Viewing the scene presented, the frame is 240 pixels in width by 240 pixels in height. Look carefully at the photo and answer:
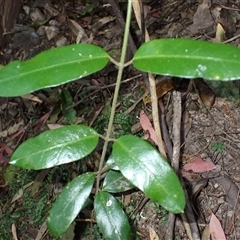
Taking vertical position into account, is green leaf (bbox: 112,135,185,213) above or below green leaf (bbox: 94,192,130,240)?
above

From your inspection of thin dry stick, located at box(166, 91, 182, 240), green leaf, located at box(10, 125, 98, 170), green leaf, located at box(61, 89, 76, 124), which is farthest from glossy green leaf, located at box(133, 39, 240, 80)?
green leaf, located at box(61, 89, 76, 124)

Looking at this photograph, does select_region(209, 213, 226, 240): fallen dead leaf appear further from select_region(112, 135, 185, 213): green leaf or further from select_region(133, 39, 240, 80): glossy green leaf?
select_region(133, 39, 240, 80): glossy green leaf

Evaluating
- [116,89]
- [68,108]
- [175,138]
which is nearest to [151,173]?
[116,89]

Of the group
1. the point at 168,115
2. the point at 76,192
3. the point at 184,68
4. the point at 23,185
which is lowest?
the point at 23,185

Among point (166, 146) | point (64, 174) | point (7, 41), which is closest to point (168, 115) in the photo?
point (166, 146)

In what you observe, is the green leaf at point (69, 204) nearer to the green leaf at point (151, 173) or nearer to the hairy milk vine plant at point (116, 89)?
the hairy milk vine plant at point (116, 89)

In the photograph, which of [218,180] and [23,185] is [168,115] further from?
[23,185]
